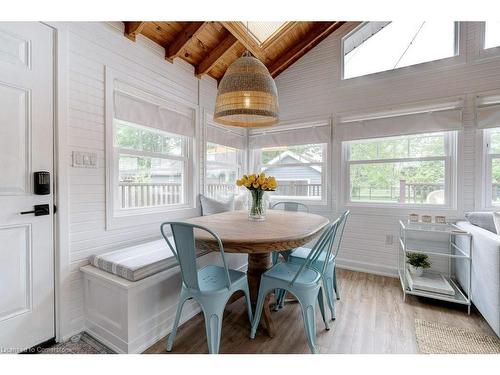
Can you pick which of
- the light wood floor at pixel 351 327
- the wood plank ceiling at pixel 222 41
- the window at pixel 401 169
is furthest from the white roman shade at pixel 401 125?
the light wood floor at pixel 351 327

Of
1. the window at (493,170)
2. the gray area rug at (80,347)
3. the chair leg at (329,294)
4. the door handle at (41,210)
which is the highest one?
the window at (493,170)

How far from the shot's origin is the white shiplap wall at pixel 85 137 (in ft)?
5.66

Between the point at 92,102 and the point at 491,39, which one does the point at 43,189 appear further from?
the point at 491,39

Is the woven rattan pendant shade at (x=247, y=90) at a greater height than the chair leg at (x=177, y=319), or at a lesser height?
greater

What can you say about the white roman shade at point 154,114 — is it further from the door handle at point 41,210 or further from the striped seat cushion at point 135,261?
the striped seat cushion at point 135,261

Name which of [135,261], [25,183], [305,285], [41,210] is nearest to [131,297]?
[135,261]

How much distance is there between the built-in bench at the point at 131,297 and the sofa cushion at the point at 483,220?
281 cm

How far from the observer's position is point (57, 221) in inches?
65.9

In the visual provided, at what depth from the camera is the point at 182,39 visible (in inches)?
96.0

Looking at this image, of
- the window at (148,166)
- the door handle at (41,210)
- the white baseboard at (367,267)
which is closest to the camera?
the door handle at (41,210)

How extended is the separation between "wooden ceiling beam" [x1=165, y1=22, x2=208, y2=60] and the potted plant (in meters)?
3.30

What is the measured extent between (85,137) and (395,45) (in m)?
3.71

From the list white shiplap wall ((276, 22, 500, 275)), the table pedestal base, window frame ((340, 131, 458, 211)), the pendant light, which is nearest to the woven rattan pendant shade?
the pendant light

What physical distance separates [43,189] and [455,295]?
11.6ft
